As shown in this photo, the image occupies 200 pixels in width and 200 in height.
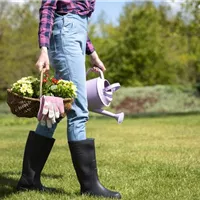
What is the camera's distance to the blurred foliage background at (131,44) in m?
24.9

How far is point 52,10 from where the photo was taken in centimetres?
367

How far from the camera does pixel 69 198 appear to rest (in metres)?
3.64

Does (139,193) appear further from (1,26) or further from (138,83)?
(138,83)

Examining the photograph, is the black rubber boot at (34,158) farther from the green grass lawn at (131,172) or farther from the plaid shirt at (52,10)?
the plaid shirt at (52,10)

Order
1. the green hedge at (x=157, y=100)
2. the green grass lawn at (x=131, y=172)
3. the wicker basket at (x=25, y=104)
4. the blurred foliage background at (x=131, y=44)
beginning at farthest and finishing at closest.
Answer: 1. the green hedge at (x=157, y=100)
2. the blurred foliage background at (x=131, y=44)
3. the green grass lawn at (x=131, y=172)
4. the wicker basket at (x=25, y=104)

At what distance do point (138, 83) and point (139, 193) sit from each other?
2762 centimetres

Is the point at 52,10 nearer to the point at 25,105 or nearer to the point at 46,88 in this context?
the point at 46,88

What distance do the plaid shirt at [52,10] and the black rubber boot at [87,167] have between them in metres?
0.77

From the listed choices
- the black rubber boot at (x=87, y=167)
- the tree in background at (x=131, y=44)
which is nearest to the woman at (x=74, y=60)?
the black rubber boot at (x=87, y=167)

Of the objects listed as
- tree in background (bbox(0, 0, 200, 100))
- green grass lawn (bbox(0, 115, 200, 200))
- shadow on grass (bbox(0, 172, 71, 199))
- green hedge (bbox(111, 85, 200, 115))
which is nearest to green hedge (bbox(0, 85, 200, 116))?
green hedge (bbox(111, 85, 200, 115))

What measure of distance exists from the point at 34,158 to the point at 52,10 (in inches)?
45.4

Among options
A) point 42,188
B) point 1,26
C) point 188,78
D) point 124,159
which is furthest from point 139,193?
point 188,78

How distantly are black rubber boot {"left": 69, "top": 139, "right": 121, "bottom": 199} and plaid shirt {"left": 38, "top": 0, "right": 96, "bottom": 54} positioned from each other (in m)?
0.77

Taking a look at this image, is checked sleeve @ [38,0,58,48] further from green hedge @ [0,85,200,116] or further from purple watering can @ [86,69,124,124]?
green hedge @ [0,85,200,116]
